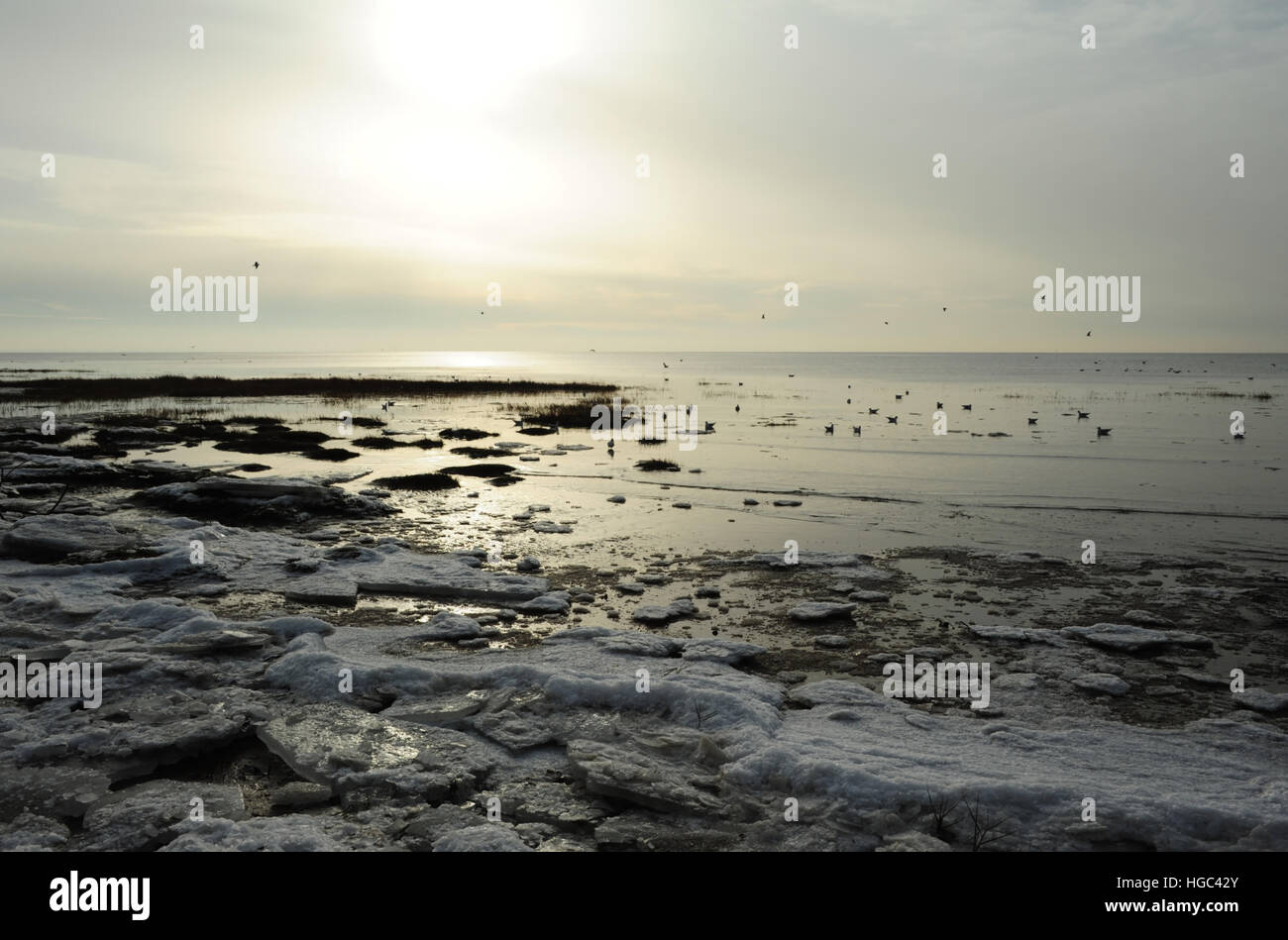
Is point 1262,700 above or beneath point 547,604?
beneath

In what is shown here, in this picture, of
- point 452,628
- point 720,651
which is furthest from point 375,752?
point 720,651

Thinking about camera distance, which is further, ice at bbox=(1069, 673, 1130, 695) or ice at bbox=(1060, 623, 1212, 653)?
ice at bbox=(1060, 623, 1212, 653)

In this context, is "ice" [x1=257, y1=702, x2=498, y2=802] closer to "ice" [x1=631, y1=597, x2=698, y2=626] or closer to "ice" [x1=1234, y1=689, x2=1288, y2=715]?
"ice" [x1=631, y1=597, x2=698, y2=626]

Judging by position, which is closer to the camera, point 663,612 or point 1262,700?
point 1262,700

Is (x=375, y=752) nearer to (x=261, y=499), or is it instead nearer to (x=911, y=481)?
(x=261, y=499)

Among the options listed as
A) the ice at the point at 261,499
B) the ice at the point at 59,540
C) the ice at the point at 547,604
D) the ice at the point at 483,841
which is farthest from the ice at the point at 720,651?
the ice at the point at 261,499

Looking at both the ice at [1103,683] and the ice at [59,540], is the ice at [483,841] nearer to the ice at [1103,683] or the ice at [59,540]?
the ice at [1103,683]

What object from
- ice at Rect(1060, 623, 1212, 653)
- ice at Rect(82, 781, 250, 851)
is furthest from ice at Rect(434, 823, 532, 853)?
ice at Rect(1060, 623, 1212, 653)

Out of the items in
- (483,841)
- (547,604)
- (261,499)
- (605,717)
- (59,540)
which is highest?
(261,499)

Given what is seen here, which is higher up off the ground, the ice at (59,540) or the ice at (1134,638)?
the ice at (59,540)

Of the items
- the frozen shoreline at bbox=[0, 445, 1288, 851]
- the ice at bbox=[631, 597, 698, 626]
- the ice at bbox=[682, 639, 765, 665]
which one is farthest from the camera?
the ice at bbox=[631, 597, 698, 626]

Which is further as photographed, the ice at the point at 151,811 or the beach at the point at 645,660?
the beach at the point at 645,660

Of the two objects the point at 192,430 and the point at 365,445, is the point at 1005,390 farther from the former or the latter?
the point at 192,430

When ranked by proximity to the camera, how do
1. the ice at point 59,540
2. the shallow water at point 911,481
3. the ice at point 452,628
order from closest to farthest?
the ice at point 452,628
the ice at point 59,540
the shallow water at point 911,481
